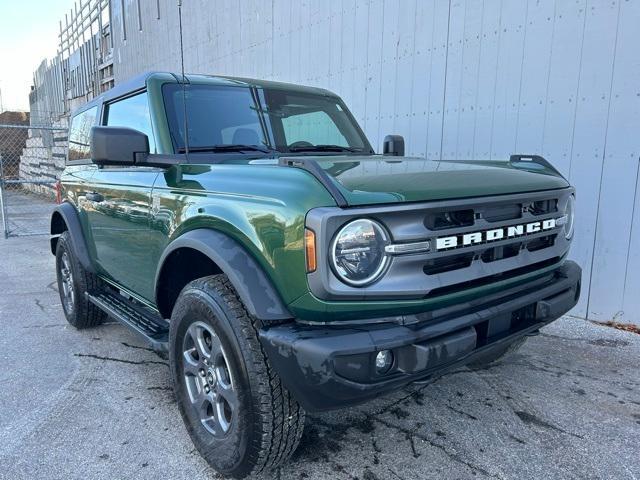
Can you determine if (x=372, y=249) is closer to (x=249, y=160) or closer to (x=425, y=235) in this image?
(x=425, y=235)

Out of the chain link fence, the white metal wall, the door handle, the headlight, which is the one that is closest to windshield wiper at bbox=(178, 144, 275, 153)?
the door handle

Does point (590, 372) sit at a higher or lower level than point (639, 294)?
lower

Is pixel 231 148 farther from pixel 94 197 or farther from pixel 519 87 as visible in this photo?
pixel 519 87

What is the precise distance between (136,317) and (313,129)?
70.3 inches

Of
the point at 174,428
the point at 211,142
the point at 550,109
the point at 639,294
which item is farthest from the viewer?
the point at 550,109

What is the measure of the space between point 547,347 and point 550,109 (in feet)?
7.15

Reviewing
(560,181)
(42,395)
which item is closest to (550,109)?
(560,181)

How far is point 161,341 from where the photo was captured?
2.76m

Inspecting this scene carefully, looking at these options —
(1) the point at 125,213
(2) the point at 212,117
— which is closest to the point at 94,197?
(1) the point at 125,213

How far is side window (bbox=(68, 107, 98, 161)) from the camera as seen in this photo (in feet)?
14.0

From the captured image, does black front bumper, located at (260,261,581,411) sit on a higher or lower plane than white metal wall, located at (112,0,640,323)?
lower

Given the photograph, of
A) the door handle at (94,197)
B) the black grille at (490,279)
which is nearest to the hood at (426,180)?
the black grille at (490,279)

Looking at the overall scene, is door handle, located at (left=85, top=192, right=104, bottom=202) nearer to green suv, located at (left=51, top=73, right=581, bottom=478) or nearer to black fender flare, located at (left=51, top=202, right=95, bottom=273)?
black fender flare, located at (left=51, top=202, right=95, bottom=273)

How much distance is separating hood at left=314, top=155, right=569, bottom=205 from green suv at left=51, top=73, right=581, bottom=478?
10mm
